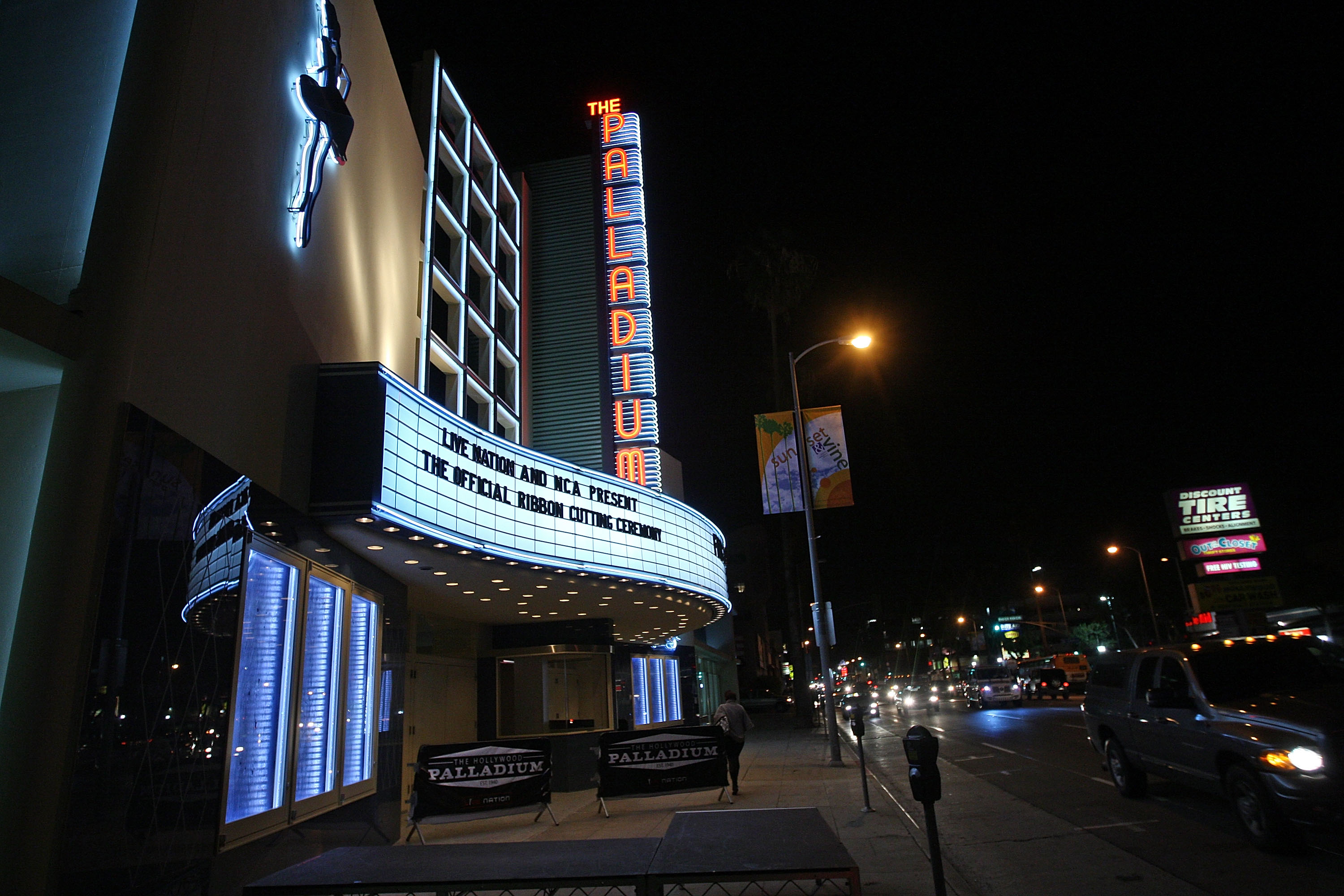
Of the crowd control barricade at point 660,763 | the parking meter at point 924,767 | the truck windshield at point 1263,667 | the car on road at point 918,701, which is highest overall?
the truck windshield at point 1263,667

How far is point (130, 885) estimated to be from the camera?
5.14 metres

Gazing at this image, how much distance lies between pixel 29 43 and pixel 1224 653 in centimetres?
1300

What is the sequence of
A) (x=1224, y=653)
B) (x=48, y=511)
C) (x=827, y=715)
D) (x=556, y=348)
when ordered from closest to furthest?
1. (x=48, y=511)
2. (x=1224, y=653)
3. (x=827, y=715)
4. (x=556, y=348)

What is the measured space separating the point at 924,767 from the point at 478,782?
7.40 m

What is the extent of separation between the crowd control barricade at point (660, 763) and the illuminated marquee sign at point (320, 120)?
27.0 ft

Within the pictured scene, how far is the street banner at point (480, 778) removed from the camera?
10.5 meters

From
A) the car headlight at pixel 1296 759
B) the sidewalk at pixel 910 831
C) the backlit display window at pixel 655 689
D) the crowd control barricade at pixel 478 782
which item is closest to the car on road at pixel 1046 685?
the backlit display window at pixel 655 689

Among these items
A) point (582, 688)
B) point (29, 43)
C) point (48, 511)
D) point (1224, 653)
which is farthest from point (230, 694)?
point (582, 688)

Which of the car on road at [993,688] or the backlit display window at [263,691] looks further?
the car on road at [993,688]

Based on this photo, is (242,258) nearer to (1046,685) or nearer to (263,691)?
(263,691)

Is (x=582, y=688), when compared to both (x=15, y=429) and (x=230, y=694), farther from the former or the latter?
(x=15, y=429)

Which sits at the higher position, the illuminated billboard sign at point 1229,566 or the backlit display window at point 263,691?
the illuminated billboard sign at point 1229,566

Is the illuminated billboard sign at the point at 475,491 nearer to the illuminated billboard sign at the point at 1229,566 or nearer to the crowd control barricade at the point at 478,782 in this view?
the crowd control barricade at the point at 478,782

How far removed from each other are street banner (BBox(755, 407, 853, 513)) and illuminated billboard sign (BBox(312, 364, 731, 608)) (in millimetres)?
3494
